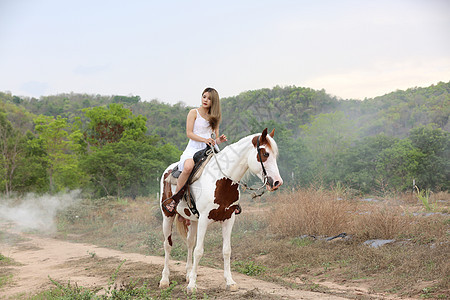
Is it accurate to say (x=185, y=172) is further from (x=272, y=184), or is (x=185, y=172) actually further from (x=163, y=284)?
(x=163, y=284)

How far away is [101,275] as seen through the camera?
23.1 ft

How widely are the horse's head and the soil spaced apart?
148cm

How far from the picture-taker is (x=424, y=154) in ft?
71.7

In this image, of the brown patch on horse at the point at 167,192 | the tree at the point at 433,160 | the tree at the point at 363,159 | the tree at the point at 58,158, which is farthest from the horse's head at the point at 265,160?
the tree at the point at 58,158

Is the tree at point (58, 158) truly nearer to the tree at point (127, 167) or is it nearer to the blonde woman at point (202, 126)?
the tree at point (127, 167)

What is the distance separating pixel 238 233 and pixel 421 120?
33387mm

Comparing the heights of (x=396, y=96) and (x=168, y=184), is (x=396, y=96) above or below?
above

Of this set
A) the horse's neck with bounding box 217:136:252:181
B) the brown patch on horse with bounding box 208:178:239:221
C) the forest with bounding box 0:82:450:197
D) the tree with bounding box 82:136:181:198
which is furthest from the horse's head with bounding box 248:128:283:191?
the tree with bounding box 82:136:181:198

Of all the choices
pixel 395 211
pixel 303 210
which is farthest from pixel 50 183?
pixel 395 211

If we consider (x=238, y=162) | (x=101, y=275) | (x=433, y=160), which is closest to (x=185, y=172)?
(x=238, y=162)

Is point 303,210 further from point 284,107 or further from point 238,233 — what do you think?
point 284,107

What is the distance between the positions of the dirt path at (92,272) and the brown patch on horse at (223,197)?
1047 millimetres

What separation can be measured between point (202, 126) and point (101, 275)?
369cm

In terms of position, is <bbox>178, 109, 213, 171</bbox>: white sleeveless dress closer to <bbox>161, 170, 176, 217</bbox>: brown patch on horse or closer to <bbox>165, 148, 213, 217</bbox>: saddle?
<bbox>165, 148, 213, 217</bbox>: saddle
